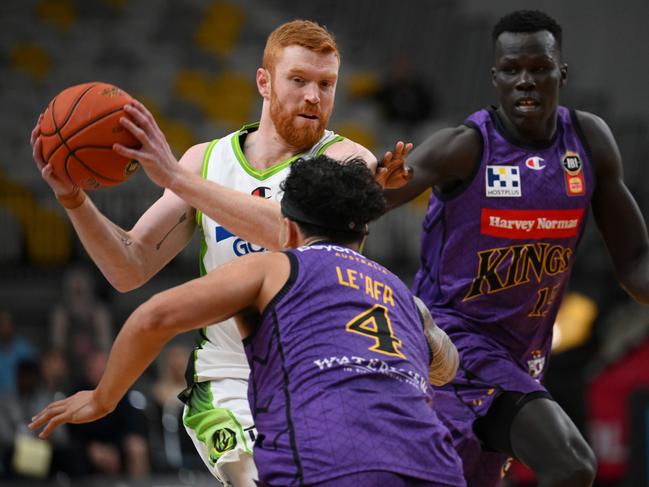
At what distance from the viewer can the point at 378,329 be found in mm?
4027

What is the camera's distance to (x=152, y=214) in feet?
17.8

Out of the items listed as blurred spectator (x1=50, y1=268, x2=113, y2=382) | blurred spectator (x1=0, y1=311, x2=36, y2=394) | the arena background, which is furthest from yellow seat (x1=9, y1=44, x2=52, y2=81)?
blurred spectator (x1=0, y1=311, x2=36, y2=394)

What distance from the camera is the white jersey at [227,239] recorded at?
522cm

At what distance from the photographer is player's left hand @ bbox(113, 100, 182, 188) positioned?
4734 mm

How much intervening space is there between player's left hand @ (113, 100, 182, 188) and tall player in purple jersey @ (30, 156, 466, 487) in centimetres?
72

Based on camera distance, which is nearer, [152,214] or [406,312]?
[406,312]

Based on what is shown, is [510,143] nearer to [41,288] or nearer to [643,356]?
[643,356]

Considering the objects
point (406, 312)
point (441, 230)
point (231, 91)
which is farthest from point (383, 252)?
point (406, 312)

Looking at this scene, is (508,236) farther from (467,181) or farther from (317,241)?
(317,241)

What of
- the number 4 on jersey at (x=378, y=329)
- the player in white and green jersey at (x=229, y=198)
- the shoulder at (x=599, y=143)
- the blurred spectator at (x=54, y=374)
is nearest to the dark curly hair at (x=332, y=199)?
the number 4 on jersey at (x=378, y=329)

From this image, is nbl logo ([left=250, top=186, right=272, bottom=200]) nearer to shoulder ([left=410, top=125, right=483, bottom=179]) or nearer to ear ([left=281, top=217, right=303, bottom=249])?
shoulder ([left=410, top=125, right=483, bottom=179])

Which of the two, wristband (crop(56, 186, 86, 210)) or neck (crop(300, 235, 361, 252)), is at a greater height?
neck (crop(300, 235, 361, 252))

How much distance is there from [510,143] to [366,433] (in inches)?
91.9

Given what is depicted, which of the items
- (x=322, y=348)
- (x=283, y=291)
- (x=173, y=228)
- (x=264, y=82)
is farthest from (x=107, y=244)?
(x=322, y=348)
